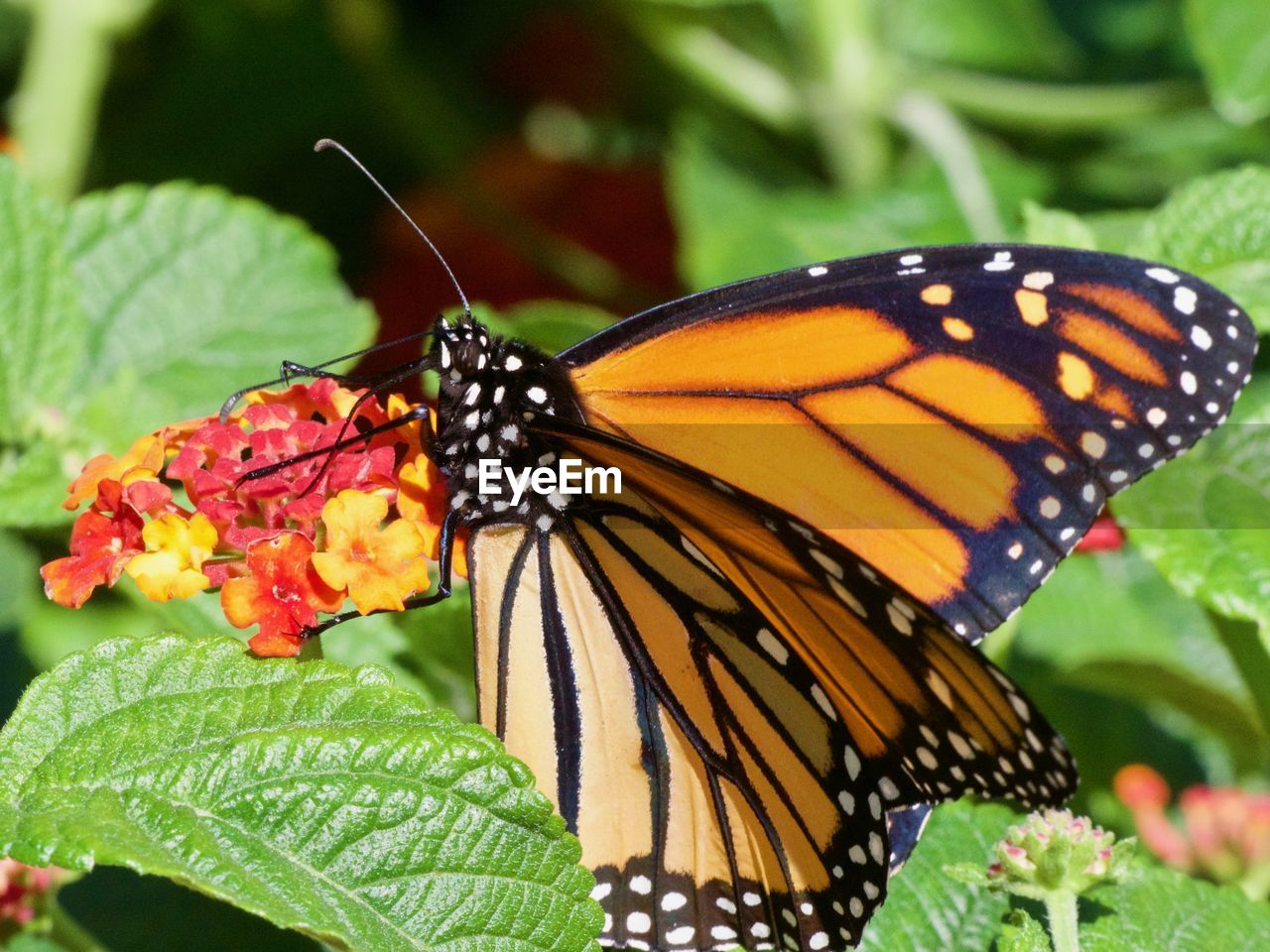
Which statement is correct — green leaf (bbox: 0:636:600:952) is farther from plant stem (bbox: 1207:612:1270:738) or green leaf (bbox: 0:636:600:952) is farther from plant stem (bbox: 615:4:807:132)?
plant stem (bbox: 615:4:807:132)

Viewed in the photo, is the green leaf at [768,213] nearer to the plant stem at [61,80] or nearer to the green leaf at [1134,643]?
the green leaf at [1134,643]

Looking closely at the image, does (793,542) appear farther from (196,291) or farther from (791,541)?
(196,291)

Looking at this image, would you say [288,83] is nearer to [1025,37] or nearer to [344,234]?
[344,234]

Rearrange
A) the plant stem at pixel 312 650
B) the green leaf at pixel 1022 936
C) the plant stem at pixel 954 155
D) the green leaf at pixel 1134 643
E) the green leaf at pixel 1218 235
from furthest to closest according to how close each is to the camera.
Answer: the plant stem at pixel 954 155 < the green leaf at pixel 1134 643 < the green leaf at pixel 1218 235 < the plant stem at pixel 312 650 < the green leaf at pixel 1022 936

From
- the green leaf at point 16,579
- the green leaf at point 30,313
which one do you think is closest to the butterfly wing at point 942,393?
the green leaf at point 30,313

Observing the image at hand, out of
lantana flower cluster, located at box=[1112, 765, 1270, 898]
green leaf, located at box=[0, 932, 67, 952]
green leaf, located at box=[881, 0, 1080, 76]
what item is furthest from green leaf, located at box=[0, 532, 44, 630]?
green leaf, located at box=[881, 0, 1080, 76]

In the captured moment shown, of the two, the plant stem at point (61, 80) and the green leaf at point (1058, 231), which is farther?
the plant stem at point (61, 80)
